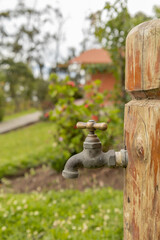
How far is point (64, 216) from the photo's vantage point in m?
2.87

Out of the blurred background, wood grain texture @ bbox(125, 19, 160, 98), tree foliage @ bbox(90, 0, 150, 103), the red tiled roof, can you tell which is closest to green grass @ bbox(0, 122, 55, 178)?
the blurred background

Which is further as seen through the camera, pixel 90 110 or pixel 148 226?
pixel 90 110

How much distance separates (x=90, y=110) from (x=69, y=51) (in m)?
A: 22.3

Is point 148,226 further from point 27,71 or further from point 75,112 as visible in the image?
point 27,71

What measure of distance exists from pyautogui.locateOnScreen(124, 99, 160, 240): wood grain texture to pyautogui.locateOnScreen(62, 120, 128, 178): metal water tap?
49mm

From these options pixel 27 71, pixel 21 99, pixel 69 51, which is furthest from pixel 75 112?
pixel 69 51

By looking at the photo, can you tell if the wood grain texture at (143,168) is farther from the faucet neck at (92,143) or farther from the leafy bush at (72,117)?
the leafy bush at (72,117)

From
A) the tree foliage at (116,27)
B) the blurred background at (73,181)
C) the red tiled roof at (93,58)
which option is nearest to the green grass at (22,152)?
the blurred background at (73,181)

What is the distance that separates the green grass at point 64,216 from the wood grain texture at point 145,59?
1801 millimetres

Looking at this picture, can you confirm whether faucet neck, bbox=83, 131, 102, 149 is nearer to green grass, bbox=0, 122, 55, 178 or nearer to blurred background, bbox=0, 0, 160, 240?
blurred background, bbox=0, 0, 160, 240

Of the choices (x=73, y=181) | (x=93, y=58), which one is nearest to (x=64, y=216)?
(x=73, y=181)

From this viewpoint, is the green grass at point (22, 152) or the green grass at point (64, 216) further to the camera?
the green grass at point (22, 152)

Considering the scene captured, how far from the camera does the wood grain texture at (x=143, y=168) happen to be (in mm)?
1011

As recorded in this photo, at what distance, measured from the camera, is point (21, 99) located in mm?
21375
